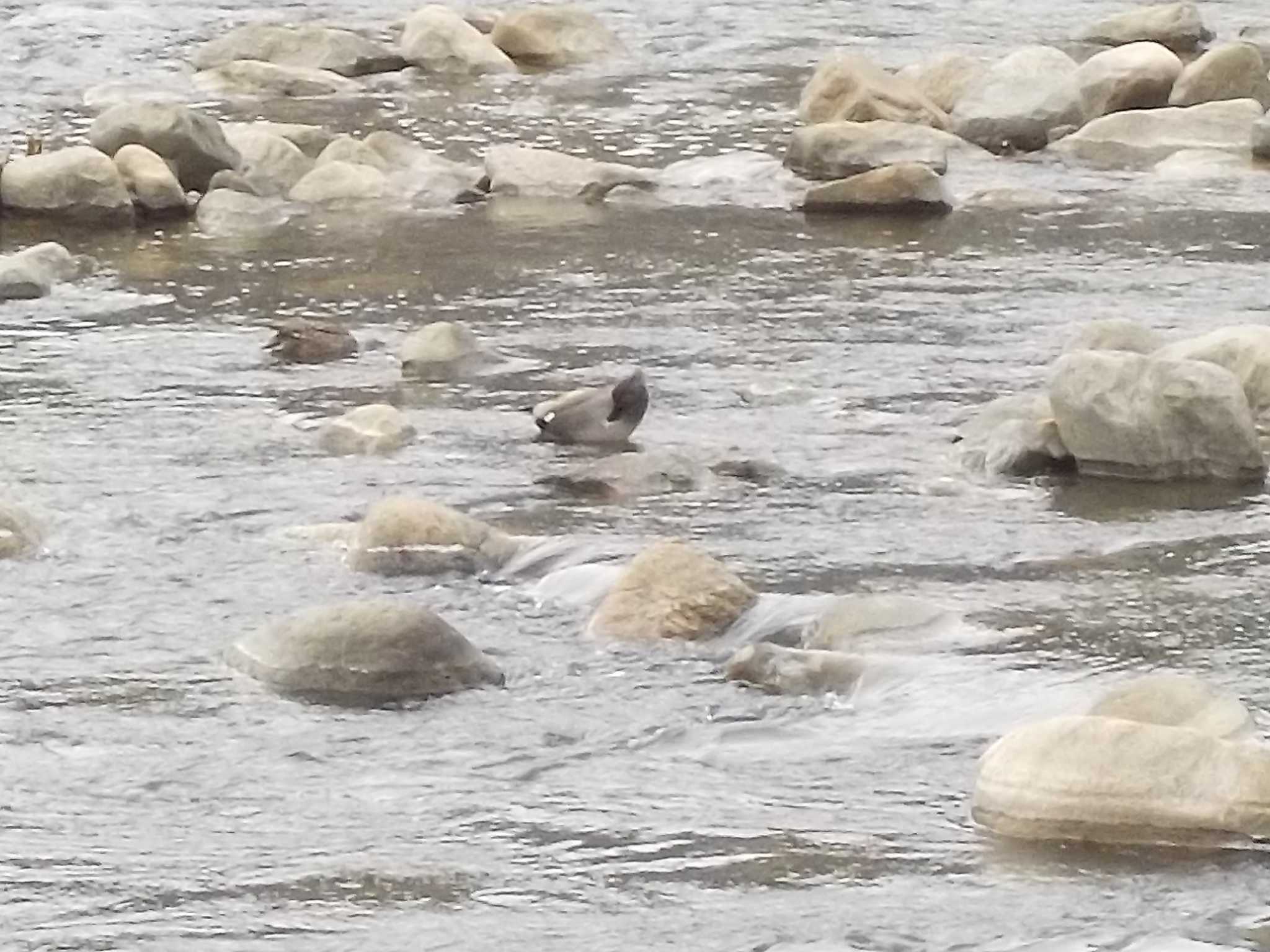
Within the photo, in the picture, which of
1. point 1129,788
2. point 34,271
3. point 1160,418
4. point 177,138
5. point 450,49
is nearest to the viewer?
point 1129,788

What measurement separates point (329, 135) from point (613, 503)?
→ 460cm

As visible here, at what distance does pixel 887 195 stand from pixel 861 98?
132cm

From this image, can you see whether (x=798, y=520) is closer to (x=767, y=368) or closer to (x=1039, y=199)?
(x=767, y=368)

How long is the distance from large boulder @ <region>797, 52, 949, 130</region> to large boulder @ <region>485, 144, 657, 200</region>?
3.28ft

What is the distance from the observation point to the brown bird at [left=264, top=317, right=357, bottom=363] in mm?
6734

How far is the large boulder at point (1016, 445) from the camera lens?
568cm

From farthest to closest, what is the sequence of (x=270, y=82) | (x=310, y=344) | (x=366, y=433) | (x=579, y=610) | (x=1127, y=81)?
1. (x=270, y=82)
2. (x=1127, y=81)
3. (x=310, y=344)
4. (x=366, y=433)
5. (x=579, y=610)

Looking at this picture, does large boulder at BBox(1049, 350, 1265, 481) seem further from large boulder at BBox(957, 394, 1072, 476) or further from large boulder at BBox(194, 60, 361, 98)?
large boulder at BBox(194, 60, 361, 98)

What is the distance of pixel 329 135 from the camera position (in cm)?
985

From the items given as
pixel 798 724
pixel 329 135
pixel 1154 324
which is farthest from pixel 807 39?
pixel 798 724

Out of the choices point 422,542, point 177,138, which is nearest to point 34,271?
point 177,138

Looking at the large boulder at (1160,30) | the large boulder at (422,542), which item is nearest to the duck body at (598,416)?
the large boulder at (422,542)

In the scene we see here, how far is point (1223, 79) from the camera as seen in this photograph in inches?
404

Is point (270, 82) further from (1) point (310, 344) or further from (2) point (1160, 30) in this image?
(1) point (310, 344)
